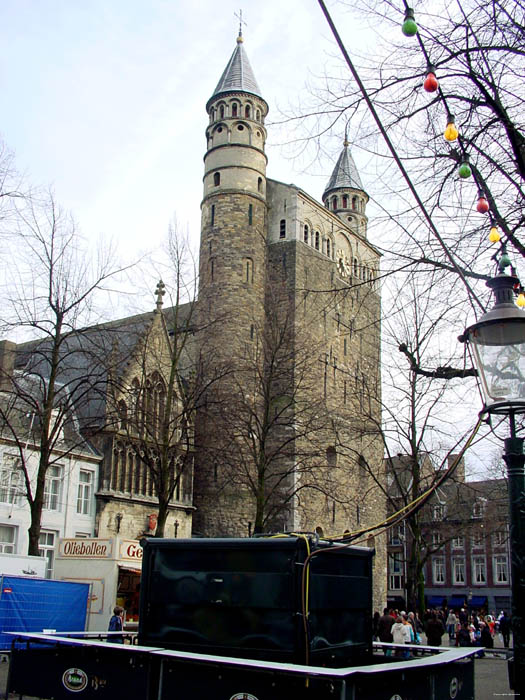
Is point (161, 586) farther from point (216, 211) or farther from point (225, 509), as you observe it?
point (216, 211)

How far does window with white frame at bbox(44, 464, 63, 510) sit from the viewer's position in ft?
90.1

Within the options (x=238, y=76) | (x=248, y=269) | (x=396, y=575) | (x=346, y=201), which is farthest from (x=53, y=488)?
(x=396, y=575)

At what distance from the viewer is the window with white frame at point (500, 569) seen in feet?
194

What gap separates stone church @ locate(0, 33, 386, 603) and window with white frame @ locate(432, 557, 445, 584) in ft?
63.6

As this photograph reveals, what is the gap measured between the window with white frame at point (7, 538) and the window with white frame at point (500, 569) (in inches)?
1728

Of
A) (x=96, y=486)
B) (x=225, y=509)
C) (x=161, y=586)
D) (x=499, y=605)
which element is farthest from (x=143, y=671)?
(x=499, y=605)

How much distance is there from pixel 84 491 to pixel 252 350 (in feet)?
32.2

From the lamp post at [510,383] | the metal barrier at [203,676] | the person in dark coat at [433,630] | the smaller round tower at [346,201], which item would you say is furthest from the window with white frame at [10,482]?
the smaller round tower at [346,201]

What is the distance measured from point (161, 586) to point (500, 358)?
137 inches

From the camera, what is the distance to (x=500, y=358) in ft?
16.7

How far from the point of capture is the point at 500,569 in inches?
2359

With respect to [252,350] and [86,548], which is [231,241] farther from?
[86,548]

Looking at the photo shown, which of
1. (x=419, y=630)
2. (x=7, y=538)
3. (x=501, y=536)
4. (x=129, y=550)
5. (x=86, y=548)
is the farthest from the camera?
(x=501, y=536)

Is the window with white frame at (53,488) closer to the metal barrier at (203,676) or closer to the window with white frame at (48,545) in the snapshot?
the window with white frame at (48,545)
